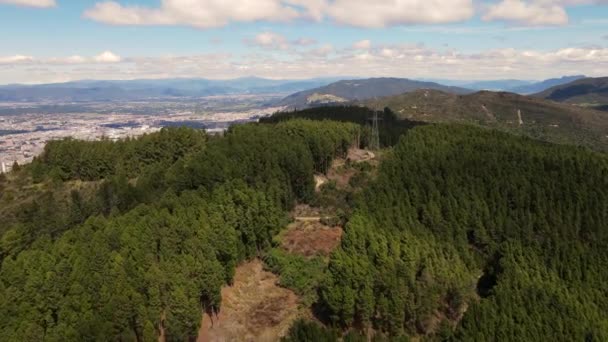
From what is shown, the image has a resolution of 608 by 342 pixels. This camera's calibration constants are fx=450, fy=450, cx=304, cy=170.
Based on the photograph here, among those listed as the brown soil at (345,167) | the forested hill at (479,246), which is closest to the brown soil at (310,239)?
the forested hill at (479,246)

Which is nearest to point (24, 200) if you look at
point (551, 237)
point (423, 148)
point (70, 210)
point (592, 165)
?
point (70, 210)

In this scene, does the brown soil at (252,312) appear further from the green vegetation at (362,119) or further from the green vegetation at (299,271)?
the green vegetation at (362,119)

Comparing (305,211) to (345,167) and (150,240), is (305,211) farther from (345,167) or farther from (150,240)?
(150,240)

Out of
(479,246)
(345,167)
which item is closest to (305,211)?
(345,167)

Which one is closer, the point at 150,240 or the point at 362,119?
the point at 150,240

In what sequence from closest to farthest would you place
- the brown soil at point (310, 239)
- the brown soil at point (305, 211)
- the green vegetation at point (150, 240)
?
the green vegetation at point (150, 240), the brown soil at point (310, 239), the brown soil at point (305, 211)

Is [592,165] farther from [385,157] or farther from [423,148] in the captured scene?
[385,157]
